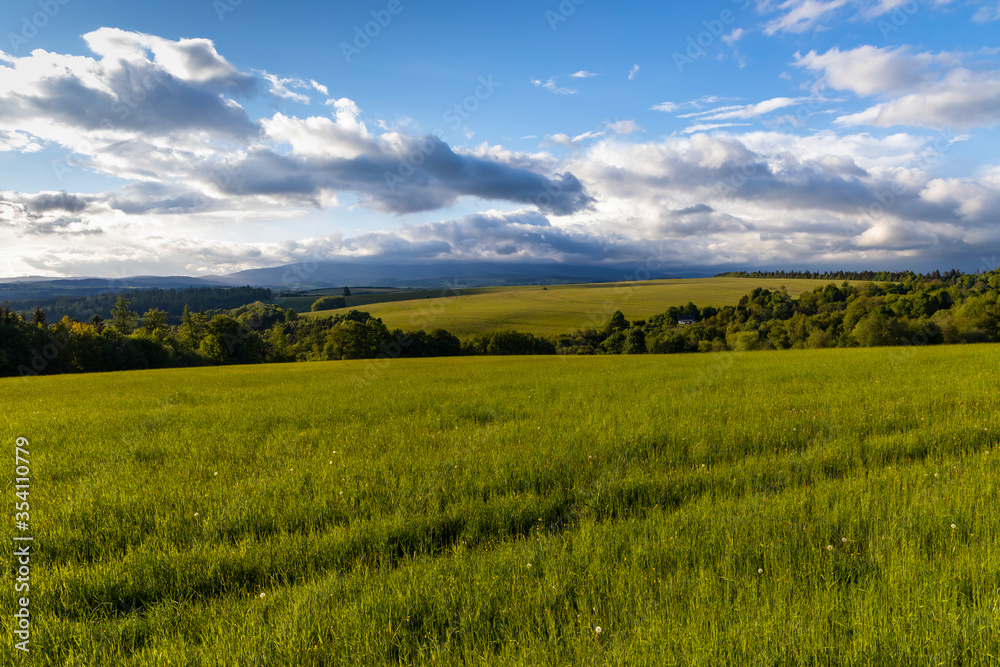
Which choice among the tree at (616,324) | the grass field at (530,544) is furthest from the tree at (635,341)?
the grass field at (530,544)

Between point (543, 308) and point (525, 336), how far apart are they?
201 ft

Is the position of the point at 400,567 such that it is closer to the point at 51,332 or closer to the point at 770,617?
the point at 770,617

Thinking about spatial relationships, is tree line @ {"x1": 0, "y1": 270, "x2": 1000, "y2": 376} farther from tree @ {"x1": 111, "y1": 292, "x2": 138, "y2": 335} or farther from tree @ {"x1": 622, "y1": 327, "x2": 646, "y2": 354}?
Result: tree @ {"x1": 111, "y1": 292, "x2": 138, "y2": 335}

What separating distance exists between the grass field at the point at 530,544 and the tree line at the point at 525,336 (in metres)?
70.1

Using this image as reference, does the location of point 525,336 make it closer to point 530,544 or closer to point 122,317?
point 530,544

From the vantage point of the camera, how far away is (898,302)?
8488 cm

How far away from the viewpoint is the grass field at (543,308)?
119625 mm

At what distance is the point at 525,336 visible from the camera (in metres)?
93.2

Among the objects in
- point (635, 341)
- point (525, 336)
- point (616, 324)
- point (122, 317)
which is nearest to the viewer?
point (635, 341)

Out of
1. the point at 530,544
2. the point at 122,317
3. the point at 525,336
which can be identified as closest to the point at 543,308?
the point at 525,336

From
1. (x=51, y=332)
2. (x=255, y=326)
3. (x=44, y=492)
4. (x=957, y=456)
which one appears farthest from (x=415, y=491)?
(x=255, y=326)

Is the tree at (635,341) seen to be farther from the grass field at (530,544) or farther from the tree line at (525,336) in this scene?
the grass field at (530,544)

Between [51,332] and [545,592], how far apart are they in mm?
105472

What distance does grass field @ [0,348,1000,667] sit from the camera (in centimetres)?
331
